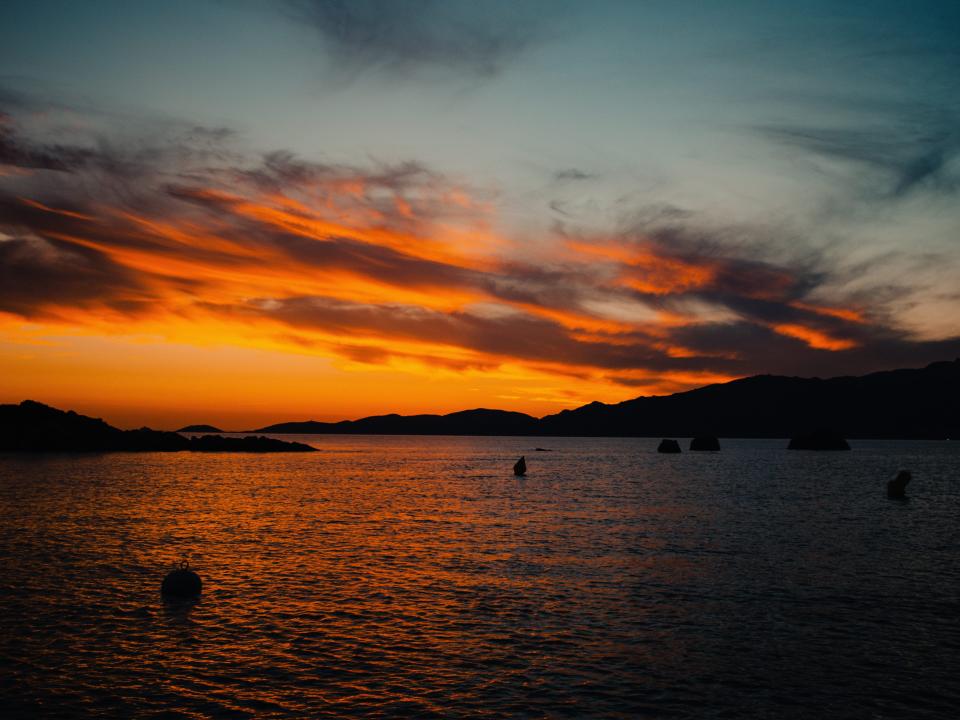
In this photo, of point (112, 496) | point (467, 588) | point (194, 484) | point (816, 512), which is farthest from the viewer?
point (194, 484)

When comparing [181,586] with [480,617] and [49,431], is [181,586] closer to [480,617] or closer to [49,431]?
[480,617]

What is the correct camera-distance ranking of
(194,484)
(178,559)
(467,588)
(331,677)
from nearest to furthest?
(331,677), (467,588), (178,559), (194,484)

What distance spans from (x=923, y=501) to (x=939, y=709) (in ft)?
237

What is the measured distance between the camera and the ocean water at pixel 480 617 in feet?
56.8

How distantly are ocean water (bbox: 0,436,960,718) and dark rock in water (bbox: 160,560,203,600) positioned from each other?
1.06 meters

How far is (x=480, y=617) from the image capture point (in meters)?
24.9

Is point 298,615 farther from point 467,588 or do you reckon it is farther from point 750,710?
point 750,710

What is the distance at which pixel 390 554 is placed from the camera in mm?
38625

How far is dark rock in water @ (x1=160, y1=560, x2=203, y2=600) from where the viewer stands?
2784 centimetres

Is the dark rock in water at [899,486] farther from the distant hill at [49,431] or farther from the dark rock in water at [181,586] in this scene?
the distant hill at [49,431]

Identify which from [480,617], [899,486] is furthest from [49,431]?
[899,486]

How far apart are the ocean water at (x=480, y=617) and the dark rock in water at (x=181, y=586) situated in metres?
1.06

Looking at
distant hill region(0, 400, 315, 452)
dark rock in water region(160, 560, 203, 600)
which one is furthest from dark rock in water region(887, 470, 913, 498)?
distant hill region(0, 400, 315, 452)

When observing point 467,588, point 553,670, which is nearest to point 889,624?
point 553,670
